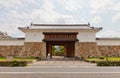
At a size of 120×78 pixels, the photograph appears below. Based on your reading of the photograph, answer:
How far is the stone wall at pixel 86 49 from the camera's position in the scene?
35.5m

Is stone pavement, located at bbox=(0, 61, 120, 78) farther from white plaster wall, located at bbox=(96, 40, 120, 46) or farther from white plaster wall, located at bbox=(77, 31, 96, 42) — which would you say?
white plaster wall, located at bbox=(96, 40, 120, 46)

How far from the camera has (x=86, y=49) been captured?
117 ft

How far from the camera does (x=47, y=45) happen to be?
3781 centimetres

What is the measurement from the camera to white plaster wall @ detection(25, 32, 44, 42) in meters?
35.9

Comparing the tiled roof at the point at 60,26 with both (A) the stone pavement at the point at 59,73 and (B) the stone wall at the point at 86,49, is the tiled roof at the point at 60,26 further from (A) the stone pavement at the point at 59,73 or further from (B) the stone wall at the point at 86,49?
(A) the stone pavement at the point at 59,73

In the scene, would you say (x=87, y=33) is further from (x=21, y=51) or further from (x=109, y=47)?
(x=21, y=51)

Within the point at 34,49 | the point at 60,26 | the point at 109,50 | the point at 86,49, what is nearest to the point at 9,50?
the point at 34,49

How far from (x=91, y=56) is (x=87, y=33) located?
3.52m

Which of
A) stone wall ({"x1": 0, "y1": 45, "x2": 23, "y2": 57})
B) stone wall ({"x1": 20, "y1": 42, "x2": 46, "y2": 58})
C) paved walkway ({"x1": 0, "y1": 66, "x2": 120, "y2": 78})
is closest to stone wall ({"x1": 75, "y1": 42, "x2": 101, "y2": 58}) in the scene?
stone wall ({"x1": 20, "y1": 42, "x2": 46, "y2": 58})

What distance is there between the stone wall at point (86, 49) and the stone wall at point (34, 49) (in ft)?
16.8

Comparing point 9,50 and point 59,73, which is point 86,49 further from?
point 59,73

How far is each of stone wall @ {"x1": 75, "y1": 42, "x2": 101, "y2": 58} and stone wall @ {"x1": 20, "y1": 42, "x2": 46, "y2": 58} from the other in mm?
5132

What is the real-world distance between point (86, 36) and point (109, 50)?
13.4 feet

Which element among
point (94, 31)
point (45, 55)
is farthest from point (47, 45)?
point (94, 31)
